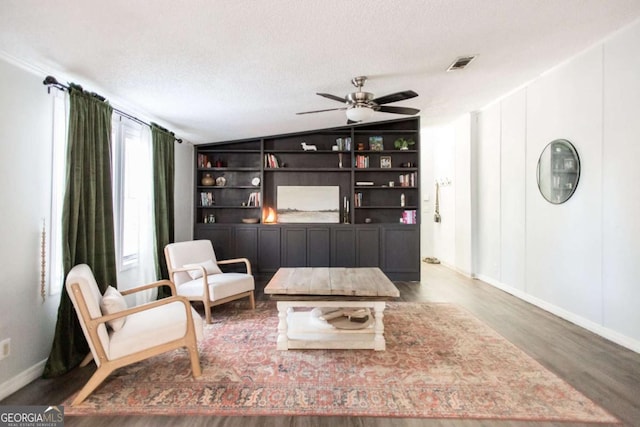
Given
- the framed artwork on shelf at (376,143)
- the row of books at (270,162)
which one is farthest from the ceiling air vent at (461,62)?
the row of books at (270,162)

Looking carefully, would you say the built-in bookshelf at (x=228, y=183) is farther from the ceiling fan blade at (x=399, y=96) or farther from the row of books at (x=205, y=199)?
the ceiling fan blade at (x=399, y=96)

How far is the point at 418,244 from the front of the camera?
5246mm

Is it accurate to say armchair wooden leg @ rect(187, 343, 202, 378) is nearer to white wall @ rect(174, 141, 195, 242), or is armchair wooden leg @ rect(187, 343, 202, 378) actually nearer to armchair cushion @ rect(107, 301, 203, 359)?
armchair cushion @ rect(107, 301, 203, 359)

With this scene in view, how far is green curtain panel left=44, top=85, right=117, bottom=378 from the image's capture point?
241cm

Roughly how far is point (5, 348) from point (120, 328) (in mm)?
719

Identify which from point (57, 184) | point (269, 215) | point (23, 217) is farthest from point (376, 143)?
point (23, 217)

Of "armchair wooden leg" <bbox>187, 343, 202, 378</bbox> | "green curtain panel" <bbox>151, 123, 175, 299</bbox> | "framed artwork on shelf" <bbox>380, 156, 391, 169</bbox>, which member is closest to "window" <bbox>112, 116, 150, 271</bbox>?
"green curtain panel" <bbox>151, 123, 175, 299</bbox>

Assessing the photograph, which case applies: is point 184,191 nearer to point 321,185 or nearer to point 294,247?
point 294,247

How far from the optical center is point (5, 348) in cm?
207

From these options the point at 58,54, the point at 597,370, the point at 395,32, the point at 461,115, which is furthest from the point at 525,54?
the point at 58,54

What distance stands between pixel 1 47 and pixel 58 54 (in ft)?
0.95

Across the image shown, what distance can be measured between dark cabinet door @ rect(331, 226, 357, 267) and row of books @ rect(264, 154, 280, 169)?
154cm

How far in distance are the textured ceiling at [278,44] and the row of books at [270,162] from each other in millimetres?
1650

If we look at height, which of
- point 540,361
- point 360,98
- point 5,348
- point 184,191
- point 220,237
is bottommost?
point 540,361
